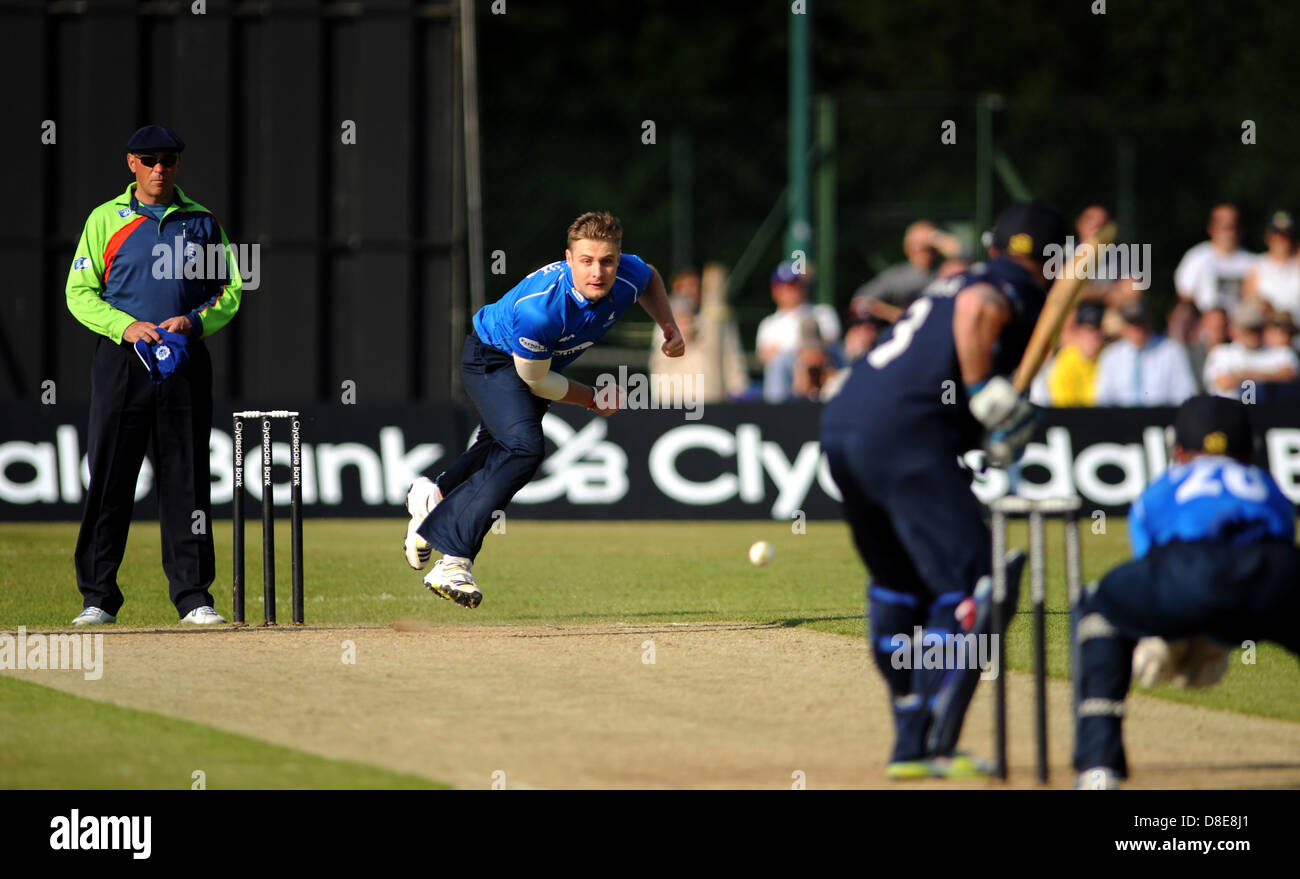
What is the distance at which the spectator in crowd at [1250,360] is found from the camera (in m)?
18.6

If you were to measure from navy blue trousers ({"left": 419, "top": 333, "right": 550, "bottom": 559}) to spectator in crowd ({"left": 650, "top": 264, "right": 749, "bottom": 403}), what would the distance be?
973 cm

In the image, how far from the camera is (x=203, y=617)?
35.5 ft

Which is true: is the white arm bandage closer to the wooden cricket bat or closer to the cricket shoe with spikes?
the wooden cricket bat

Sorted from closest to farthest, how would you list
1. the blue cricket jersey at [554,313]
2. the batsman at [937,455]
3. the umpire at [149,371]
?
the batsman at [937,455], the blue cricket jersey at [554,313], the umpire at [149,371]

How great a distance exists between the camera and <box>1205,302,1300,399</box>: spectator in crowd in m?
18.6

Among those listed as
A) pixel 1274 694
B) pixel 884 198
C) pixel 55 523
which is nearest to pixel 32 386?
pixel 55 523

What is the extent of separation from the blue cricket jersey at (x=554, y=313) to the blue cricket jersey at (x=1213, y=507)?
4184 mm

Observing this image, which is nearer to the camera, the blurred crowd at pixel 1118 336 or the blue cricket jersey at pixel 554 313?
the blue cricket jersey at pixel 554 313

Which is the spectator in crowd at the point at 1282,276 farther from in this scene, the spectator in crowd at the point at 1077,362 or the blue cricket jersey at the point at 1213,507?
the blue cricket jersey at the point at 1213,507

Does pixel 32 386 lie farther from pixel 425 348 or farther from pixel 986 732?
pixel 986 732

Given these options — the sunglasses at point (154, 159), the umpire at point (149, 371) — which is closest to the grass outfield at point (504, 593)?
the umpire at point (149, 371)

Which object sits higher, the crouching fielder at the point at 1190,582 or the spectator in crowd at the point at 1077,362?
the spectator in crowd at the point at 1077,362

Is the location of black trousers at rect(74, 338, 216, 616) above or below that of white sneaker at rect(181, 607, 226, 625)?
above

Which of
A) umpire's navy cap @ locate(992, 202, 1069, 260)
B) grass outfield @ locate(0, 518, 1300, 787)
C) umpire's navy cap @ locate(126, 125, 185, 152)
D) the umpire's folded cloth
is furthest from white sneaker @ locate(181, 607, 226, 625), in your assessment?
umpire's navy cap @ locate(992, 202, 1069, 260)
